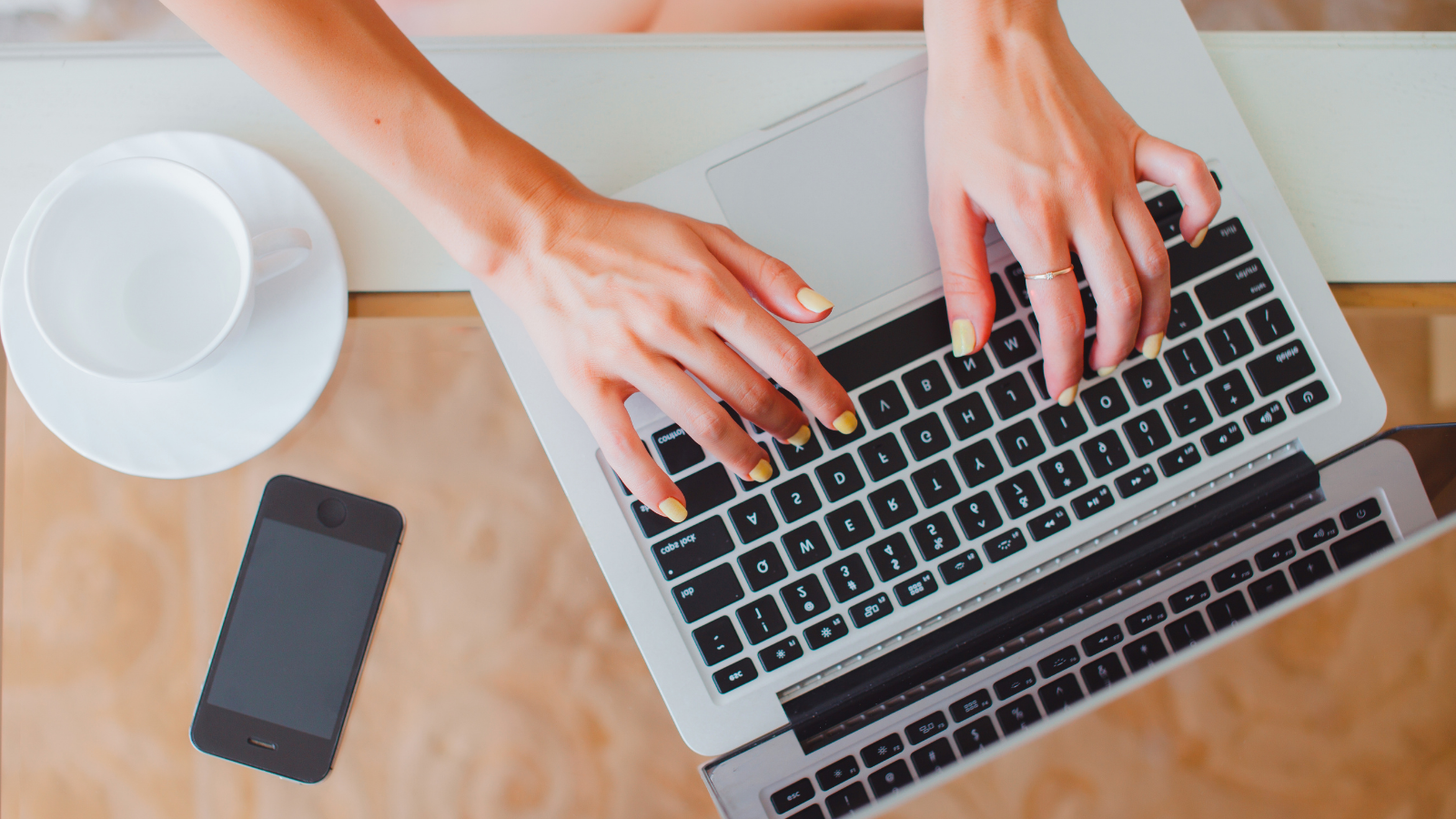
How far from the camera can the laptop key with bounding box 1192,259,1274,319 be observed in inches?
19.6

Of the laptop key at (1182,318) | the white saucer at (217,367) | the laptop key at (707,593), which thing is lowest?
the laptop key at (707,593)

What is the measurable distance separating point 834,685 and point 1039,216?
313 millimetres

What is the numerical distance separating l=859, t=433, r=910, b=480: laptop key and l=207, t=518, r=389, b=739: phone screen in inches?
13.0

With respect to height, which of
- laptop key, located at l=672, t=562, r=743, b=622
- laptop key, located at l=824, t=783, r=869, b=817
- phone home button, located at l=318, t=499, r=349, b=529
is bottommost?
laptop key, located at l=824, t=783, r=869, b=817

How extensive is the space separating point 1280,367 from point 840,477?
0.28 m

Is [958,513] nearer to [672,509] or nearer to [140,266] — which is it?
[672,509]

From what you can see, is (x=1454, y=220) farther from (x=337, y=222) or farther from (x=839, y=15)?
(x=337, y=222)

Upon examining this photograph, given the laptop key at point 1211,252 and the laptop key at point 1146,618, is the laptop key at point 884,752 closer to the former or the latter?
the laptop key at point 1146,618

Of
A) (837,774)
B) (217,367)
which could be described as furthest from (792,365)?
(217,367)

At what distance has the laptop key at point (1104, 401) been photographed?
486mm

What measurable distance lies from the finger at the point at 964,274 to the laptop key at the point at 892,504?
0.09 m

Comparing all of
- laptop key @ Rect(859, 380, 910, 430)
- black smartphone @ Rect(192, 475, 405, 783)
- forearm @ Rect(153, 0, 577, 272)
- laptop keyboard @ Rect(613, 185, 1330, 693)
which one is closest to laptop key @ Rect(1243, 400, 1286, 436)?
laptop keyboard @ Rect(613, 185, 1330, 693)

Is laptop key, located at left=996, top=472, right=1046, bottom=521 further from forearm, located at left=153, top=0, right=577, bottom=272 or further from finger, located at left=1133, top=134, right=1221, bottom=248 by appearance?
forearm, located at left=153, top=0, right=577, bottom=272

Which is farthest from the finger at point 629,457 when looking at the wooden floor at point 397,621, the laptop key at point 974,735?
the laptop key at point 974,735
